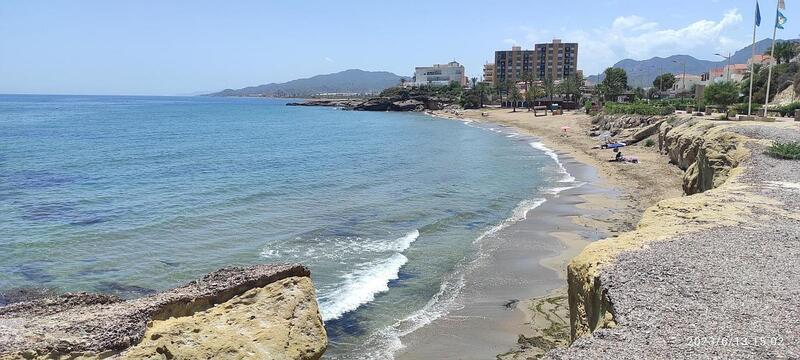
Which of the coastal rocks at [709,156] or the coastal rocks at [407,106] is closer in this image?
the coastal rocks at [709,156]

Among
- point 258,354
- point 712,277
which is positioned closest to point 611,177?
point 712,277

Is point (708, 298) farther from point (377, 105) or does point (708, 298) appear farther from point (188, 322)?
point (377, 105)

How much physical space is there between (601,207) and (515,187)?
301 inches

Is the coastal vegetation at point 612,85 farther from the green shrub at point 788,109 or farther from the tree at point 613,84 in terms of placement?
the green shrub at point 788,109

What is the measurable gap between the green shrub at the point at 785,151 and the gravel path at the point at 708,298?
443 inches

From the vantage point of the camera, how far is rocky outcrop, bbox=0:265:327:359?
734 cm

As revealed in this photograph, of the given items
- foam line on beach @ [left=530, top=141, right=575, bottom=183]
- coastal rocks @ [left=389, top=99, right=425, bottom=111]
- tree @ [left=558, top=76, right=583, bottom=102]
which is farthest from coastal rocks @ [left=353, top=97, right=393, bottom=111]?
foam line on beach @ [left=530, top=141, right=575, bottom=183]

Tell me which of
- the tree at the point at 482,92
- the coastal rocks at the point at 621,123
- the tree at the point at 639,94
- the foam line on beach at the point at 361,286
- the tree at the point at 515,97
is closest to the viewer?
the foam line on beach at the point at 361,286

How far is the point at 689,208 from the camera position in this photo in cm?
1561

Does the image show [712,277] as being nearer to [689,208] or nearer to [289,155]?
[689,208]

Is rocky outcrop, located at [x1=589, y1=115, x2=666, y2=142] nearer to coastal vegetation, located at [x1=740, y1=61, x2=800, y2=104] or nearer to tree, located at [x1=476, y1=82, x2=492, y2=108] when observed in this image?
coastal vegetation, located at [x1=740, y1=61, x2=800, y2=104]

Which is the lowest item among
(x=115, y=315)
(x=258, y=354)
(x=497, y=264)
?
(x=497, y=264)

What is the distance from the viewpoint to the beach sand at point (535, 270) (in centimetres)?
1338

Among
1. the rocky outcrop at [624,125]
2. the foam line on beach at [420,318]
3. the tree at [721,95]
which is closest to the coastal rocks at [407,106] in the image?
the rocky outcrop at [624,125]
